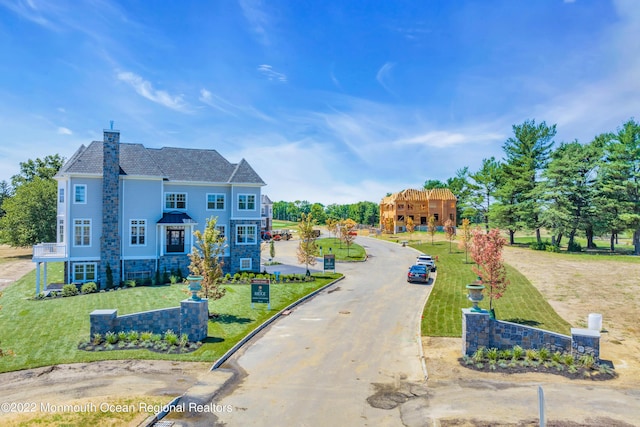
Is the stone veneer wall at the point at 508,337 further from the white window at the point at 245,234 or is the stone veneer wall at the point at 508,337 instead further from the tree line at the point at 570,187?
the tree line at the point at 570,187

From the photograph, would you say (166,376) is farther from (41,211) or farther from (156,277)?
(41,211)

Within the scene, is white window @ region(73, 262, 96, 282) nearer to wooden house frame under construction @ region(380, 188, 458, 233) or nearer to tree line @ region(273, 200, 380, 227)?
wooden house frame under construction @ region(380, 188, 458, 233)

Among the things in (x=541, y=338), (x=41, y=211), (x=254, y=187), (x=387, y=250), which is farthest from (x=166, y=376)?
(x=41, y=211)

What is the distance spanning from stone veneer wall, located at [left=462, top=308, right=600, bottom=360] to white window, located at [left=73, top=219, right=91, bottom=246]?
29008 mm

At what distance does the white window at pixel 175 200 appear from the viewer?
35.8 meters

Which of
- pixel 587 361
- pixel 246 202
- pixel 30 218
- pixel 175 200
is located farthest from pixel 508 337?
pixel 30 218

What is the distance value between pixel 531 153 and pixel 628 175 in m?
12.0

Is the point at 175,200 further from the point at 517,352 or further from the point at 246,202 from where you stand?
the point at 517,352

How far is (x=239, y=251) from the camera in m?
37.4

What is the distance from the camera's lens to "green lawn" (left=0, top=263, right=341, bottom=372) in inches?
661

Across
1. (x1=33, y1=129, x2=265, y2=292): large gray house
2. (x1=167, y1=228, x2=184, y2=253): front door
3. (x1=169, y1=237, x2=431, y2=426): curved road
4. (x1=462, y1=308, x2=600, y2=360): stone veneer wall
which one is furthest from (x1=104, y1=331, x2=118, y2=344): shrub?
(x1=167, y1=228, x2=184, y2=253): front door

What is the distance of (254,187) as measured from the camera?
125 ft

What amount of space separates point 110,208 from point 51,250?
5.26 m

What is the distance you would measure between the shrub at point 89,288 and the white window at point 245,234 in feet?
40.2
